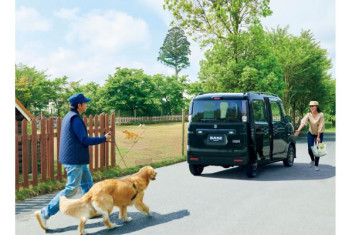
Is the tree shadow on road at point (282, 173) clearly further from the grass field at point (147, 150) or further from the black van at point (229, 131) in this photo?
the grass field at point (147, 150)

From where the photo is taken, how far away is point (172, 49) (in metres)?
66.4

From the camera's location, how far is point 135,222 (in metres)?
5.93

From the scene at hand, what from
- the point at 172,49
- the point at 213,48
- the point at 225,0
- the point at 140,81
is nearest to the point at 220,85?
the point at 213,48

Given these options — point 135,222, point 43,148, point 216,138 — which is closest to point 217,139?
point 216,138

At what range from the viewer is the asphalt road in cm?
555

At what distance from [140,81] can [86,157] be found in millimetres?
46757

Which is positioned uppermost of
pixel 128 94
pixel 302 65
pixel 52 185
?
pixel 302 65

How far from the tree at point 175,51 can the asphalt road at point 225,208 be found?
57370 millimetres

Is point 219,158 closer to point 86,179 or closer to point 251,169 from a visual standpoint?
point 251,169

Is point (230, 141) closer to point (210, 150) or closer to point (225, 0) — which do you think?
point (210, 150)

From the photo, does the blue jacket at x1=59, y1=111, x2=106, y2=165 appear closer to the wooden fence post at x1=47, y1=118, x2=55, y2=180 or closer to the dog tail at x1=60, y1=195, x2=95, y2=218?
the dog tail at x1=60, y1=195, x2=95, y2=218

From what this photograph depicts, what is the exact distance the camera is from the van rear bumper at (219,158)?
30.8 ft

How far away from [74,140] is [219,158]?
4608 mm

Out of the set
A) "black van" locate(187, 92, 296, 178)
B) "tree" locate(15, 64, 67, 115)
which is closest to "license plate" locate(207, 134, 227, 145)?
"black van" locate(187, 92, 296, 178)
